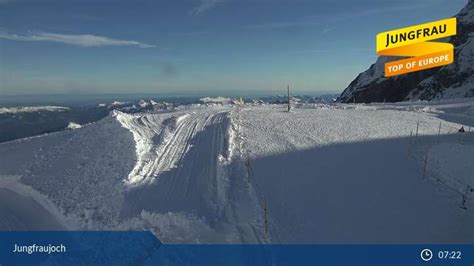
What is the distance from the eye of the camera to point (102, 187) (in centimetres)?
1606

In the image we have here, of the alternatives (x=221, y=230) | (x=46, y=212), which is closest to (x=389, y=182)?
(x=221, y=230)

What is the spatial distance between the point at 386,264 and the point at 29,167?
1927 cm

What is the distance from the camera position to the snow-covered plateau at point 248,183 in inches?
513

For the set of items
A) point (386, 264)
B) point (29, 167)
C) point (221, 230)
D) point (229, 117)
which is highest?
point (229, 117)

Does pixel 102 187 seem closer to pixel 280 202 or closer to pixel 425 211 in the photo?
pixel 280 202

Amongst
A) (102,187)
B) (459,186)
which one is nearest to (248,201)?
(102,187)

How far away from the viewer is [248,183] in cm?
1611

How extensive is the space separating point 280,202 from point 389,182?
5844 millimetres

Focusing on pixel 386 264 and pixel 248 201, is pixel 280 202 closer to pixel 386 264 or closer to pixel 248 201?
pixel 248 201

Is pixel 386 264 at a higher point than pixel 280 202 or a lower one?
lower

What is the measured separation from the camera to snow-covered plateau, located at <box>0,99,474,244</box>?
13031 mm

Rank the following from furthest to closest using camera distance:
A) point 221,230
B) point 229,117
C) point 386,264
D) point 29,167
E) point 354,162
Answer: point 229,117 < point 29,167 < point 354,162 < point 221,230 < point 386,264

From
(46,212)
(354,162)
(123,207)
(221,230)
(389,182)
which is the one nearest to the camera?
(221,230)

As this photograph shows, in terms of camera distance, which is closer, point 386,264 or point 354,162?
point 386,264
